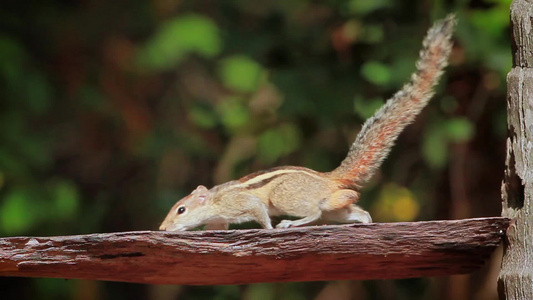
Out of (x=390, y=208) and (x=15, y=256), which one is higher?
(x=390, y=208)

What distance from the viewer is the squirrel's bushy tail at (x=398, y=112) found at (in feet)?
7.50

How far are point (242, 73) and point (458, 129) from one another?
1.23m

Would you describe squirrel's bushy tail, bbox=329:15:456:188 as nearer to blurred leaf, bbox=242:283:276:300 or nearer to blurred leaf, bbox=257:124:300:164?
blurred leaf, bbox=257:124:300:164

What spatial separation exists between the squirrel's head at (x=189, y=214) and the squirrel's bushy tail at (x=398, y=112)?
48cm

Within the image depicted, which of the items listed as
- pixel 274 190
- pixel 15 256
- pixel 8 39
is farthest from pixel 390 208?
pixel 15 256

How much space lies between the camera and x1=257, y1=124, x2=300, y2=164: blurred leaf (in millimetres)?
3896

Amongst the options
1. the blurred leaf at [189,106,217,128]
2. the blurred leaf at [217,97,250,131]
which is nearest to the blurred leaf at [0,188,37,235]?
the blurred leaf at [189,106,217,128]

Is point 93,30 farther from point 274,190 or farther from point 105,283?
point 274,190

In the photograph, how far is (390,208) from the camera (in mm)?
4000

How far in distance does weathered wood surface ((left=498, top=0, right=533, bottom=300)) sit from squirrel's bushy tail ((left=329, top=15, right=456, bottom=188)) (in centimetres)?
40

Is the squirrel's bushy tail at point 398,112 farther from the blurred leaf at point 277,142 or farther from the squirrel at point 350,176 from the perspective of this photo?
the blurred leaf at point 277,142

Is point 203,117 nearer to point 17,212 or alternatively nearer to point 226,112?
point 226,112

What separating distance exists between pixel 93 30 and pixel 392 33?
84.2 inches

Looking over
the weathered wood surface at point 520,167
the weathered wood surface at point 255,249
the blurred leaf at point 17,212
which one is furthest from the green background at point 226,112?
the weathered wood surface at point 255,249
